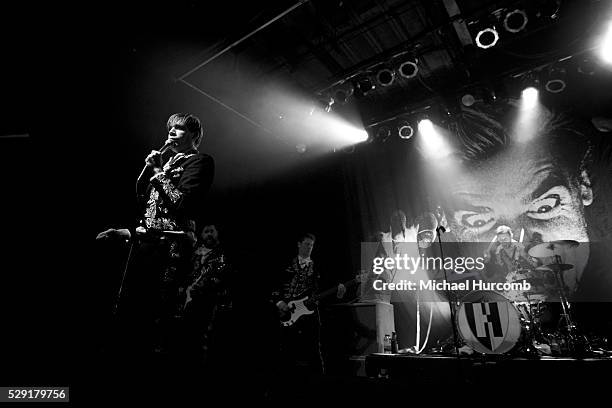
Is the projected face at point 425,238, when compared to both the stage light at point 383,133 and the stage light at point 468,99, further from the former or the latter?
the stage light at point 468,99

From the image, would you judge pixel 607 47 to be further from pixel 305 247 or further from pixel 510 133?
pixel 305 247

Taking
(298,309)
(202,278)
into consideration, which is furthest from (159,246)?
(298,309)

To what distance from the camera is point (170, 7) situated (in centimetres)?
434

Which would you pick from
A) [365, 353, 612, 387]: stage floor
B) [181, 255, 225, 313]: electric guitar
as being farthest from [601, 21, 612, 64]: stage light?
[181, 255, 225, 313]: electric guitar

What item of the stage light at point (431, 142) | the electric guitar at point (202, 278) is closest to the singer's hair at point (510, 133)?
the stage light at point (431, 142)

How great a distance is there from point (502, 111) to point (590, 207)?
228cm

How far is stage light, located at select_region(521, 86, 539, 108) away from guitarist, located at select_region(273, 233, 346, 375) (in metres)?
4.87

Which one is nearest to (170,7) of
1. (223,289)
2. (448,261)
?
(223,289)

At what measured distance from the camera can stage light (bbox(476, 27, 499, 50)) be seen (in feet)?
15.6

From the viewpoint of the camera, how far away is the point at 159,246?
6.63ft

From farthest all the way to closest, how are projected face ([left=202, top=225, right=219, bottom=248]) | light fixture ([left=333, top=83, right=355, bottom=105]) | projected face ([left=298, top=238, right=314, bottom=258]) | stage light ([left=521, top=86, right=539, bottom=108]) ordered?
1. projected face ([left=298, top=238, right=314, bottom=258])
2. light fixture ([left=333, top=83, right=355, bottom=105])
3. stage light ([left=521, top=86, right=539, bottom=108])
4. projected face ([left=202, top=225, right=219, bottom=248])

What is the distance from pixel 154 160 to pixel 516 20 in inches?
206

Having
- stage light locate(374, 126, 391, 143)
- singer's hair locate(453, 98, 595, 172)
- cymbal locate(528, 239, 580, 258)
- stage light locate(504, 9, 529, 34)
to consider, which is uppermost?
stage light locate(504, 9, 529, 34)

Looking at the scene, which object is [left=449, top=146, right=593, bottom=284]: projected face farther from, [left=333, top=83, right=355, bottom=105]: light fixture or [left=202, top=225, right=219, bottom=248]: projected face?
[left=202, top=225, right=219, bottom=248]: projected face
